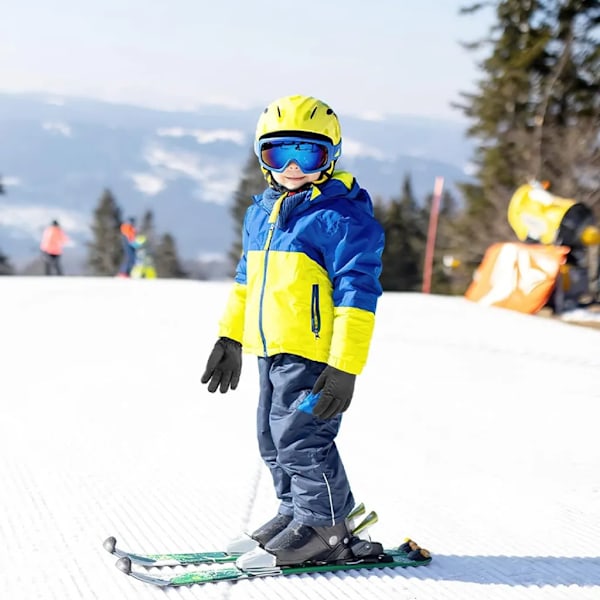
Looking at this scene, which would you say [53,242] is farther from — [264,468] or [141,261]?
[264,468]

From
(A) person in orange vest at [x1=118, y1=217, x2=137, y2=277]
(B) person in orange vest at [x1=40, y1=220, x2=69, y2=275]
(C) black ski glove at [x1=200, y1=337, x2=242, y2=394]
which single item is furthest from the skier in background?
(C) black ski glove at [x1=200, y1=337, x2=242, y2=394]

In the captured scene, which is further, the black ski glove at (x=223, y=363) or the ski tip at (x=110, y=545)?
the black ski glove at (x=223, y=363)

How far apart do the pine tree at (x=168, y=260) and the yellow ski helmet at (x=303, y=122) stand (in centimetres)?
5626

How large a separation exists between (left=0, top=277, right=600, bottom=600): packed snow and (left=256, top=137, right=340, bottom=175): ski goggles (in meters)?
1.33

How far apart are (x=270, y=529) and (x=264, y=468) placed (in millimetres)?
944

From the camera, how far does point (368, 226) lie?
224cm

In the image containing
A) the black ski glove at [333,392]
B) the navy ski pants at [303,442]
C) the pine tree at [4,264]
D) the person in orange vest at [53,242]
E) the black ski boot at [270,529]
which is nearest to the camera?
the black ski glove at [333,392]

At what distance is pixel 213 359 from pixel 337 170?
799 millimetres

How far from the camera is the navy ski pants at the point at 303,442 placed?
2283 mm

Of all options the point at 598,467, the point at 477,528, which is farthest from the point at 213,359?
the point at 598,467

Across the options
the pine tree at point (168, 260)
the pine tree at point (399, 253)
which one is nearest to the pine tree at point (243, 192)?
the pine tree at point (168, 260)

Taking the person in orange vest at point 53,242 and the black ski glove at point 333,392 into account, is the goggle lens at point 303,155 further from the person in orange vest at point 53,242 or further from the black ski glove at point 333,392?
the person in orange vest at point 53,242

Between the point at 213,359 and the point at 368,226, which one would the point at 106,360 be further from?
the point at 368,226

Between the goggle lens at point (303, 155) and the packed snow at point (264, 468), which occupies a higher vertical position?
the goggle lens at point (303, 155)
